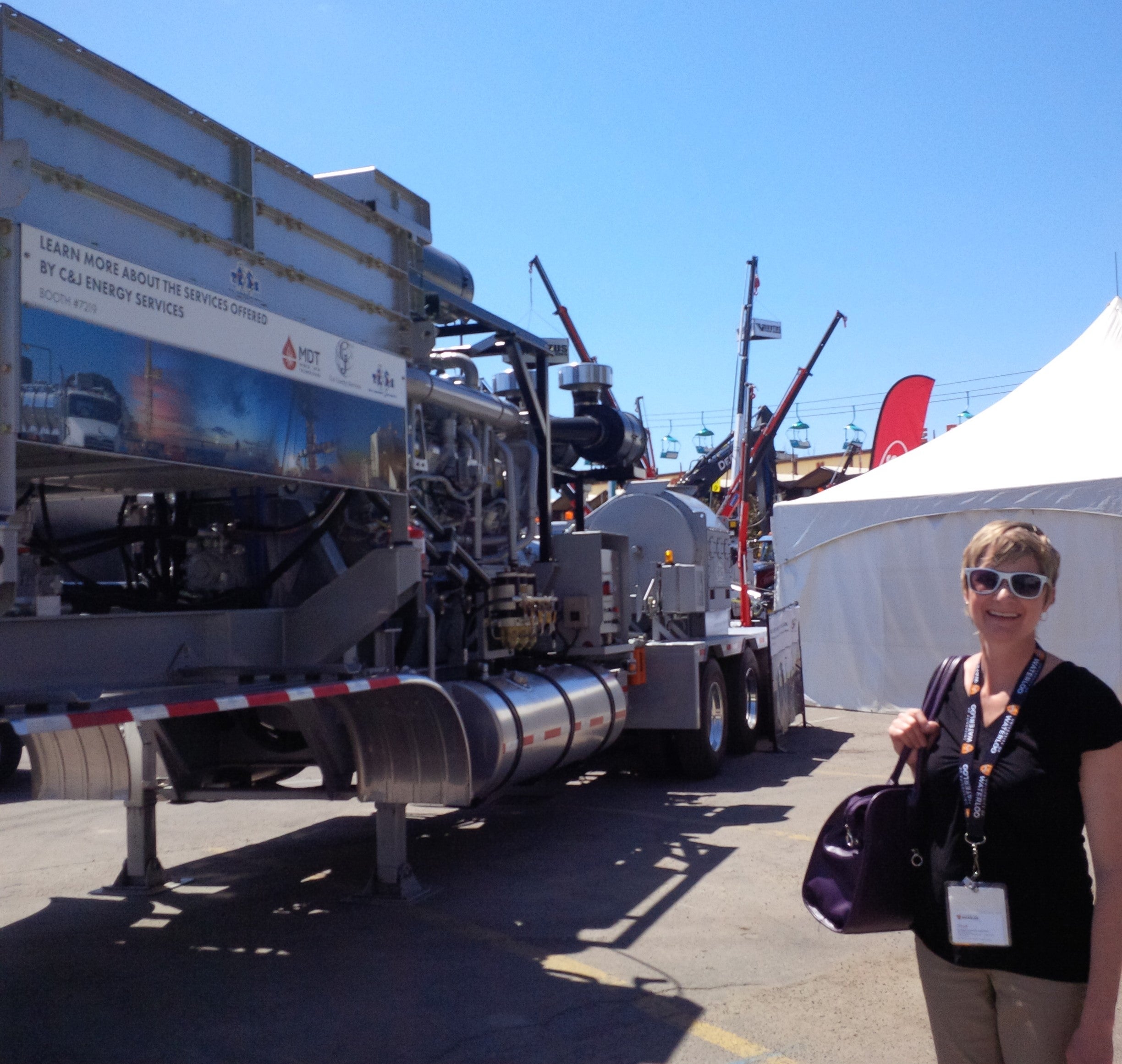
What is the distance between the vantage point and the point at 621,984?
5.19 m

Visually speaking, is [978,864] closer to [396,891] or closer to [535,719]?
[396,891]

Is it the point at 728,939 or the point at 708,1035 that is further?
the point at 728,939

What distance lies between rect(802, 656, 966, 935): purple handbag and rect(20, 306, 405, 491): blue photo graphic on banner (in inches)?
116

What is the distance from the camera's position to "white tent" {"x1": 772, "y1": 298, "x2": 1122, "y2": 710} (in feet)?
43.9

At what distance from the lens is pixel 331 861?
769 cm

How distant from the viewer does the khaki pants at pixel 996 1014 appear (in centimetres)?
246

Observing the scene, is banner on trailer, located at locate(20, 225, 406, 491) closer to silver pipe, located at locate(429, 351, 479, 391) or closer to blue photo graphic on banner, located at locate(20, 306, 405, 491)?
blue photo graphic on banner, located at locate(20, 306, 405, 491)

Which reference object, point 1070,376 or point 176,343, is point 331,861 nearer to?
point 176,343

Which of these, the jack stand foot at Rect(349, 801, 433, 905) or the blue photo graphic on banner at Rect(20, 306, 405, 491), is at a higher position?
the blue photo graphic on banner at Rect(20, 306, 405, 491)

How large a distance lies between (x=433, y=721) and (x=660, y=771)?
503 centimetres

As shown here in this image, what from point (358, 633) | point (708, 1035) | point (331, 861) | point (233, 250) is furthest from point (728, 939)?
point (233, 250)

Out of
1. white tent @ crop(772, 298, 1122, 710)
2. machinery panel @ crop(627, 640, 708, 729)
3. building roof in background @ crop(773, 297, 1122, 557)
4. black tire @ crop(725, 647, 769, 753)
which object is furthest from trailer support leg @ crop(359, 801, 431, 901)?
building roof in background @ crop(773, 297, 1122, 557)

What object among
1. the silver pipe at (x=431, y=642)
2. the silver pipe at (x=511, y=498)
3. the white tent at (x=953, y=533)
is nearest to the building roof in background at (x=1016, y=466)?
the white tent at (x=953, y=533)

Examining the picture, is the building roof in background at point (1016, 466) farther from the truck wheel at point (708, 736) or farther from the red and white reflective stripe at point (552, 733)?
the red and white reflective stripe at point (552, 733)
